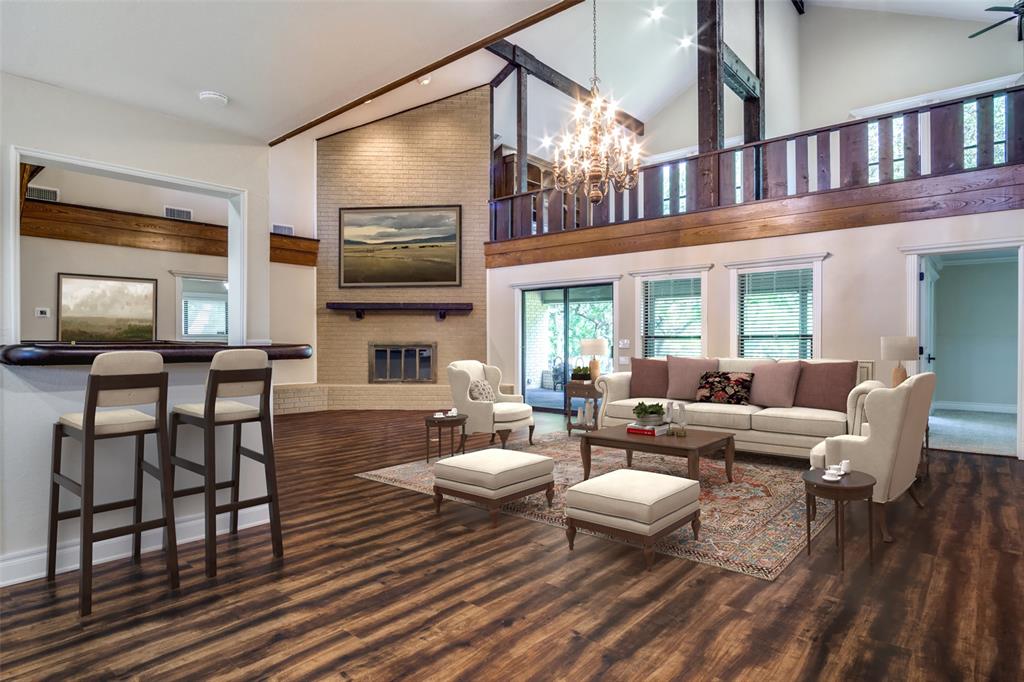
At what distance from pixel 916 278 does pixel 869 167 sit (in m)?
1.36

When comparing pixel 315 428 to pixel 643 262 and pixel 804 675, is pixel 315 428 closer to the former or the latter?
pixel 643 262

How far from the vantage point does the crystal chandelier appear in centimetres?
575

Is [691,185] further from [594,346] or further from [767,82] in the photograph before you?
[767,82]

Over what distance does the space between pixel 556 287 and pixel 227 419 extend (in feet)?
21.5

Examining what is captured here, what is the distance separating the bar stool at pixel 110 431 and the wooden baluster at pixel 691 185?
671 centimetres

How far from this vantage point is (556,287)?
9203mm

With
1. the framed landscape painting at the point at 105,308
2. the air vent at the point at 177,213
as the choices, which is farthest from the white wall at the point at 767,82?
the framed landscape painting at the point at 105,308

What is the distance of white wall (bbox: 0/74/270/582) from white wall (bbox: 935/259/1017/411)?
11108 mm

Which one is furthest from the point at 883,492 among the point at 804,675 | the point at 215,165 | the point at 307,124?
the point at 215,165

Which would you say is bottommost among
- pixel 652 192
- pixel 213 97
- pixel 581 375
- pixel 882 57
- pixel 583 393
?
pixel 583 393

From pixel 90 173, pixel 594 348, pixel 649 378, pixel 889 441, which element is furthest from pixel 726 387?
pixel 90 173

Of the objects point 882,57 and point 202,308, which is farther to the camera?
point 882,57

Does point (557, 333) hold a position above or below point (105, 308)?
below

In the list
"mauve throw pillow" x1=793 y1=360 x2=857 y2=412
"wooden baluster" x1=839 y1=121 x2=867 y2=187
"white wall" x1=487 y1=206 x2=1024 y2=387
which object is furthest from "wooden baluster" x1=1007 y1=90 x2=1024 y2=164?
"mauve throw pillow" x1=793 y1=360 x2=857 y2=412
